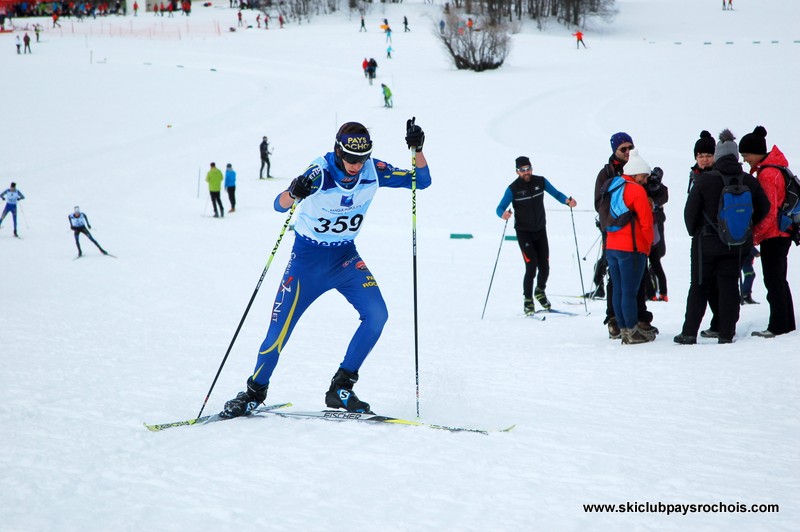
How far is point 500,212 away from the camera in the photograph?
890 centimetres

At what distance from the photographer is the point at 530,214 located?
899 cm

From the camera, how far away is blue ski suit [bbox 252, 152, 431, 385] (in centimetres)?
463

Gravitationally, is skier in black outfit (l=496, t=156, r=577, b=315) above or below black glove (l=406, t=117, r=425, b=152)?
below

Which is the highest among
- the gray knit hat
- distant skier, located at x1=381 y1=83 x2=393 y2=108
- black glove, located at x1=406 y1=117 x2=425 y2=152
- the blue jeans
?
distant skier, located at x1=381 y1=83 x2=393 y2=108

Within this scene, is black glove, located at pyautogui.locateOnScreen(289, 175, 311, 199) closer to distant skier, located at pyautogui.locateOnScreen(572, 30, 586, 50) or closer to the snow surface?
the snow surface

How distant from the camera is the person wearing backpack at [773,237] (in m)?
6.14

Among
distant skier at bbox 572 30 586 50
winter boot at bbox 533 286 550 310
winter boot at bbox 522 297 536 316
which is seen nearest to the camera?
winter boot at bbox 522 297 536 316

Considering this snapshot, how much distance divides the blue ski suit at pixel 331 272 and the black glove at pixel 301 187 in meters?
0.15

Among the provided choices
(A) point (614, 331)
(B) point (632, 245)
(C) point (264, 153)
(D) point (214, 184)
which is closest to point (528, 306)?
(A) point (614, 331)

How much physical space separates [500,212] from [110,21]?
194 ft

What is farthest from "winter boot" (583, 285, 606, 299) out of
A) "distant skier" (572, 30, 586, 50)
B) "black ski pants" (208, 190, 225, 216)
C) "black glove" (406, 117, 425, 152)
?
"distant skier" (572, 30, 586, 50)

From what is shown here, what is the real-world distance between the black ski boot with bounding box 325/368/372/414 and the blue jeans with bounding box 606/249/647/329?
10.4 ft

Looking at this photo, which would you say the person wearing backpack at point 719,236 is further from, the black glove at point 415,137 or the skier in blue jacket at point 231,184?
the skier in blue jacket at point 231,184

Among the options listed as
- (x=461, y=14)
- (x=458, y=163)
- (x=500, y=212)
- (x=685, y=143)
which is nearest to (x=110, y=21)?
(x=461, y=14)
